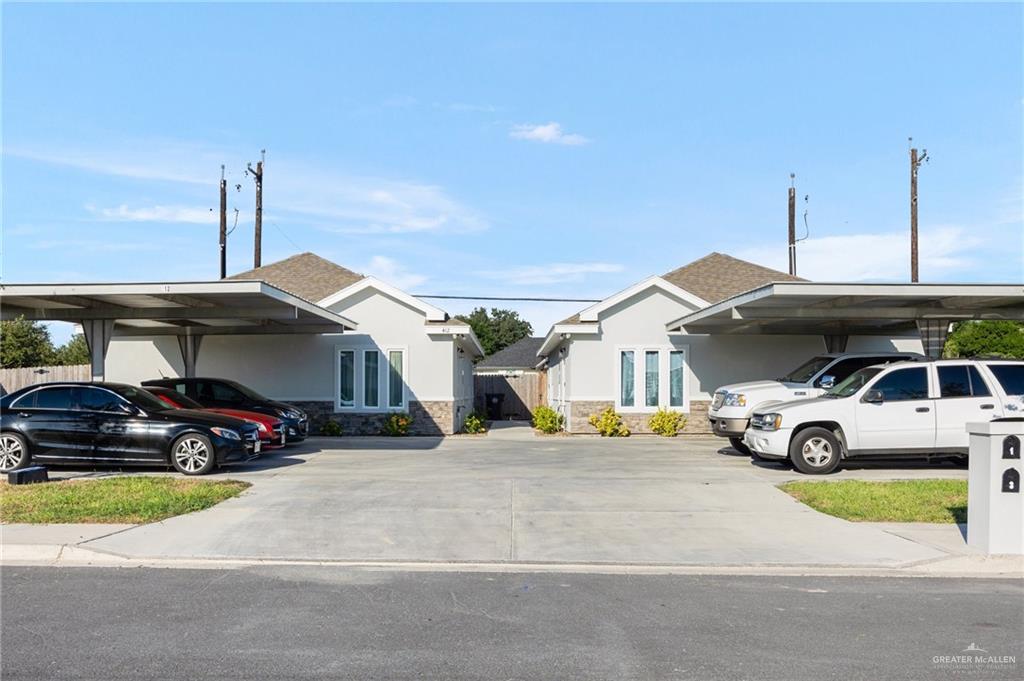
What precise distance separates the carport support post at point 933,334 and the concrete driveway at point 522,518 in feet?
20.0

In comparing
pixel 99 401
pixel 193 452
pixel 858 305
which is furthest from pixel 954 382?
pixel 99 401

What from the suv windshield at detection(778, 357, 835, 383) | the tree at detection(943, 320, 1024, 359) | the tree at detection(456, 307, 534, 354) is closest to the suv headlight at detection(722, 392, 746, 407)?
the suv windshield at detection(778, 357, 835, 383)

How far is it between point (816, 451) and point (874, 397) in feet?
4.16

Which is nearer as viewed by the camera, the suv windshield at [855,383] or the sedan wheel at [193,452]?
the sedan wheel at [193,452]

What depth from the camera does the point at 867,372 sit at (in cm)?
1507

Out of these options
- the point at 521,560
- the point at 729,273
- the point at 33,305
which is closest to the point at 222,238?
the point at 33,305

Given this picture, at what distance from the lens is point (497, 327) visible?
89.7 metres

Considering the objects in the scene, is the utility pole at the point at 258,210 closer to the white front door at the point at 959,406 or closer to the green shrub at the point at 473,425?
the green shrub at the point at 473,425

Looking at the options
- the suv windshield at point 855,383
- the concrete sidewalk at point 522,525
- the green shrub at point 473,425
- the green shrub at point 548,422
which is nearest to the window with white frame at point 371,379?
the green shrub at point 473,425

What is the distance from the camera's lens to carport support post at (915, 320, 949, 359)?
2067 centimetres

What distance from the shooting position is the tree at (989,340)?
44.7m

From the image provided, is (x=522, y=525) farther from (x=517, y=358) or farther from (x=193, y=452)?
(x=517, y=358)

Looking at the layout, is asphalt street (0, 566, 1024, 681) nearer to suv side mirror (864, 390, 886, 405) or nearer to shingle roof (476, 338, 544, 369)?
suv side mirror (864, 390, 886, 405)

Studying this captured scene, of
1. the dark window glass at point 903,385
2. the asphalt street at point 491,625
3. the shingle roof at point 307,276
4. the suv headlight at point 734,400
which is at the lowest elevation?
the asphalt street at point 491,625
